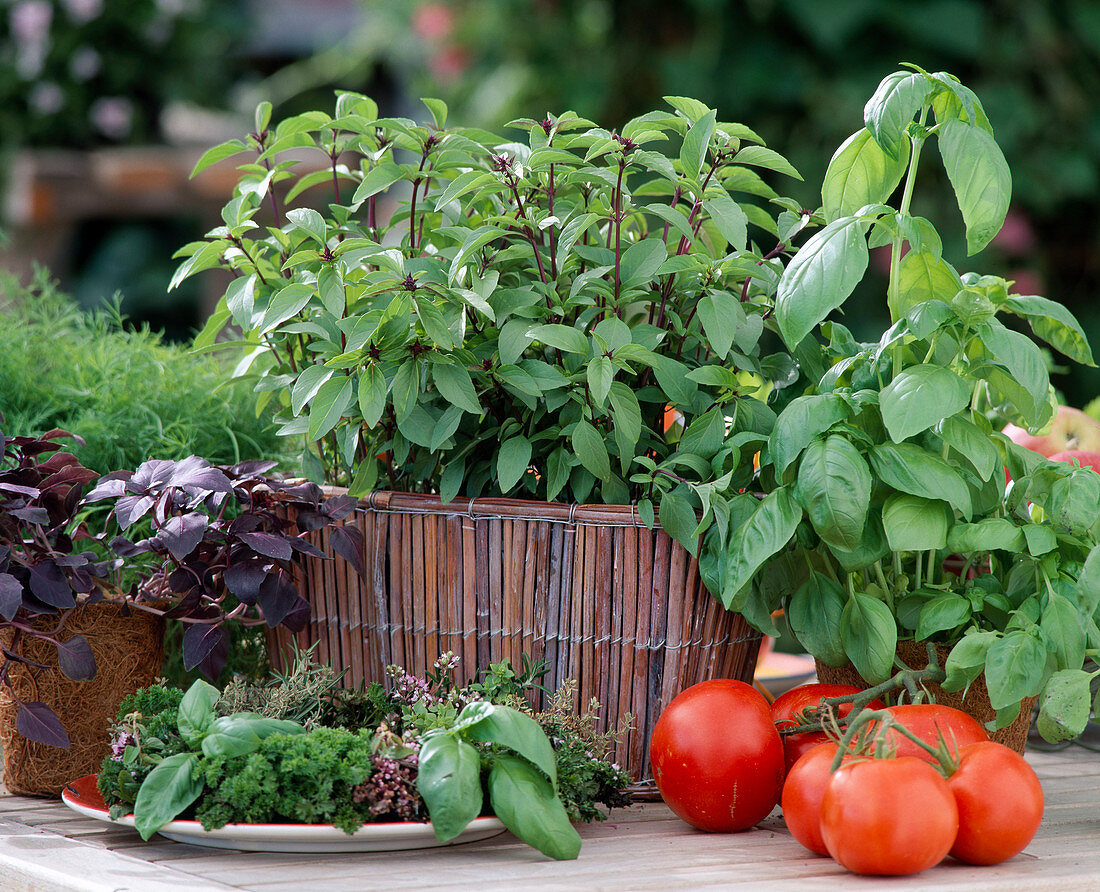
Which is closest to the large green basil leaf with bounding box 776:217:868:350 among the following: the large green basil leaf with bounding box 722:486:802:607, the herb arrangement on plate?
the large green basil leaf with bounding box 722:486:802:607

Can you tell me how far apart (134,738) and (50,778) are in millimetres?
179

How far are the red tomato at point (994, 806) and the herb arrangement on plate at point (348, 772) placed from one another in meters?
0.24

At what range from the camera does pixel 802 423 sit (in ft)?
2.56

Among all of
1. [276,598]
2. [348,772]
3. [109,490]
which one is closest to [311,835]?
[348,772]

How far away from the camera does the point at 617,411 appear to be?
82 centimetres

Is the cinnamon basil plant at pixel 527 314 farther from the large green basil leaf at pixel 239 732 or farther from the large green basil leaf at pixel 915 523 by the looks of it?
the large green basil leaf at pixel 239 732

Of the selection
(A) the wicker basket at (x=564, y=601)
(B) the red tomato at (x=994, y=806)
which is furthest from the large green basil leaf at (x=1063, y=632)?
(A) the wicker basket at (x=564, y=601)

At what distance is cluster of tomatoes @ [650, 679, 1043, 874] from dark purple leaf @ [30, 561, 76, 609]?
42 centimetres

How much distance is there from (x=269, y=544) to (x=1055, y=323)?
610 mm

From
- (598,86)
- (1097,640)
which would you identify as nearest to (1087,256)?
(598,86)

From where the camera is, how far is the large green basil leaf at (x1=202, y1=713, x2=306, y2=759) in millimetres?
714

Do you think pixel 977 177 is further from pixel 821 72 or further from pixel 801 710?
pixel 821 72

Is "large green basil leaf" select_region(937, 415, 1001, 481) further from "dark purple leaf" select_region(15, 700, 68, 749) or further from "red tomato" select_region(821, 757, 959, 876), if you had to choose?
"dark purple leaf" select_region(15, 700, 68, 749)

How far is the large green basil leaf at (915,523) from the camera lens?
767 mm
